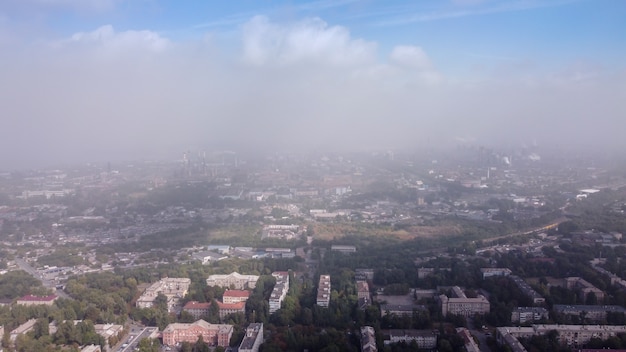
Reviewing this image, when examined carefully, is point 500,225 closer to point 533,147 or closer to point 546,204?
point 546,204

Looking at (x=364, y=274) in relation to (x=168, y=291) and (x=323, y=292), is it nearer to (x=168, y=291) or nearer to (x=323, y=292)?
(x=323, y=292)

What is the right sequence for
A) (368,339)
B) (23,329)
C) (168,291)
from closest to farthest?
1. (368,339)
2. (23,329)
3. (168,291)

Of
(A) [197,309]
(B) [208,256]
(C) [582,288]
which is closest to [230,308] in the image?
(A) [197,309]

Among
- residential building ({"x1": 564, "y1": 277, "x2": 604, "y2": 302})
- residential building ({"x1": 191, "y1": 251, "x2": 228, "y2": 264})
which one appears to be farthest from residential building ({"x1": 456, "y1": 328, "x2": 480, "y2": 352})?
residential building ({"x1": 191, "y1": 251, "x2": 228, "y2": 264})

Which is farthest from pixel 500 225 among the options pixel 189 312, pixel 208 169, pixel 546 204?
pixel 208 169

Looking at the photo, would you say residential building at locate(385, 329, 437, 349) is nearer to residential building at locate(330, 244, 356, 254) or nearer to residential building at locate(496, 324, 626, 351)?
residential building at locate(496, 324, 626, 351)

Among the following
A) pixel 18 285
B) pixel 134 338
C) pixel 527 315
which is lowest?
pixel 134 338
